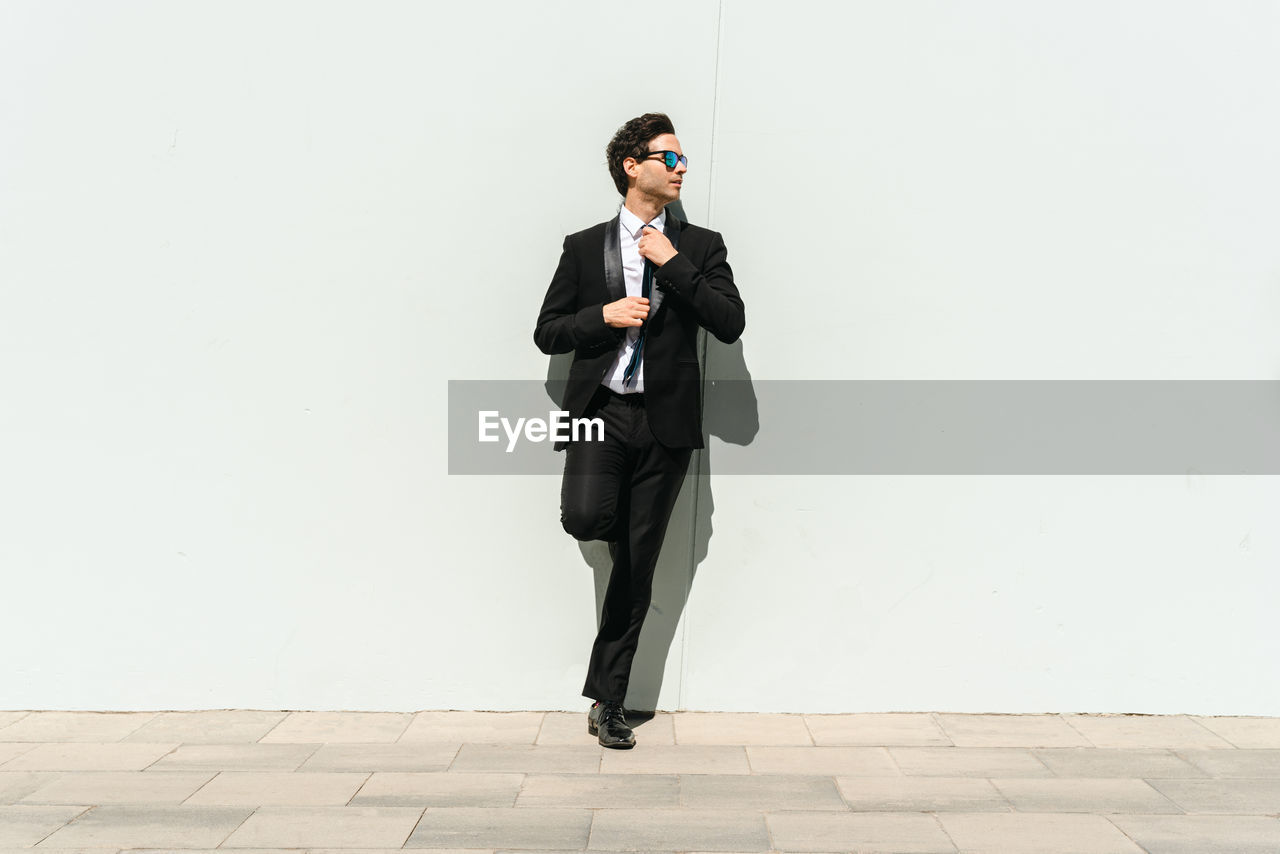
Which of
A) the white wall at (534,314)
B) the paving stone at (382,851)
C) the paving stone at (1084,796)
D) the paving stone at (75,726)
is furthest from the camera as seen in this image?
the white wall at (534,314)

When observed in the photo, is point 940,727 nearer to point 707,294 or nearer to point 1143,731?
point 1143,731

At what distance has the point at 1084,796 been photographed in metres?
3.31

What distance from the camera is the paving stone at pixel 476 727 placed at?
3.84 meters

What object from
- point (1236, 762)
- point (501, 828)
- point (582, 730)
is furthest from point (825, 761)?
point (1236, 762)

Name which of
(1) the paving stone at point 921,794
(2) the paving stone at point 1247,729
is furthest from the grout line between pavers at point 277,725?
(1) the paving stone at point 921,794

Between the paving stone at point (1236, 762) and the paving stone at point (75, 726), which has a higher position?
the paving stone at point (1236, 762)

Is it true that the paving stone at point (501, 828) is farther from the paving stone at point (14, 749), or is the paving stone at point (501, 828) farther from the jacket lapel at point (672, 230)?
the jacket lapel at point (672, 230)

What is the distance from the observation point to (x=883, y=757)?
12.0 ft

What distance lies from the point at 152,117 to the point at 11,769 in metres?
2.21

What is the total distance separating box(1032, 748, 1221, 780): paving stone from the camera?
11.5 feet

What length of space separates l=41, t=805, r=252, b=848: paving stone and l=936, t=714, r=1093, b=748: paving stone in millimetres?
2282

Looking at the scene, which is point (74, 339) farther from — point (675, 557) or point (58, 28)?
point (675, 557)

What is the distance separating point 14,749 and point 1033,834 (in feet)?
10.2

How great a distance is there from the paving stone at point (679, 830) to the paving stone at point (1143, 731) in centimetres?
144
